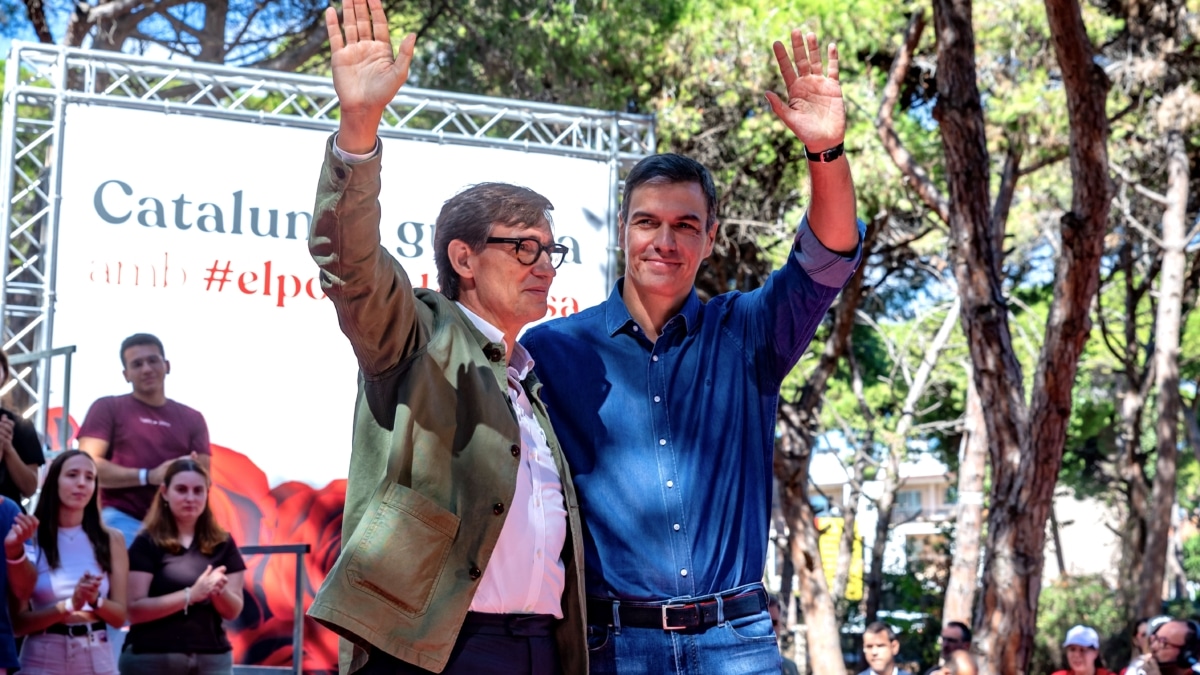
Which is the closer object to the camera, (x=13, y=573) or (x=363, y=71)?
(x=363, y=71)

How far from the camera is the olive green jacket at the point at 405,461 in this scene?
2387mm

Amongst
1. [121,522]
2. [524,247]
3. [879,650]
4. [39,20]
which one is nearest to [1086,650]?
[879,650]

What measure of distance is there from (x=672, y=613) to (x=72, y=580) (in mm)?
4283

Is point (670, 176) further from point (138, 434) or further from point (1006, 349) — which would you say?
point (1006, 349)

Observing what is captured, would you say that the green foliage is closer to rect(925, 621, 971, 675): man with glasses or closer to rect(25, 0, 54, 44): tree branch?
rect(925, 621, 971, 675): man with glasses

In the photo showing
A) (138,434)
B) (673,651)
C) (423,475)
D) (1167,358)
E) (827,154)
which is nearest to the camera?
(423,475)

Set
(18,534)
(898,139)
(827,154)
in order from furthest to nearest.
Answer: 1. (898,139)
2. (18,534)
3. (827,154)

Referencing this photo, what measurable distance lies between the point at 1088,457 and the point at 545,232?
2770 cm

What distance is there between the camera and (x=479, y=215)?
2.81 metres

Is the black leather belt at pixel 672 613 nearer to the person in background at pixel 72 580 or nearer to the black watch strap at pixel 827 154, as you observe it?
the black watch strap at pixel 827 154

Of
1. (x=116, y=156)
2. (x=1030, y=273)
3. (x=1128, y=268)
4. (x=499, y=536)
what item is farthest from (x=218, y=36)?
(x=499, y=536)

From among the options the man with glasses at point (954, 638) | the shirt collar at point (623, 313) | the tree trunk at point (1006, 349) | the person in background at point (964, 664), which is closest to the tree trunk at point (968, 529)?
the man with glasses at point (954, 638)

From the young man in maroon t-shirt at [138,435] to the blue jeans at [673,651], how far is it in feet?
17.2

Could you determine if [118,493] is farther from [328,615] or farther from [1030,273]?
[1030,273]
